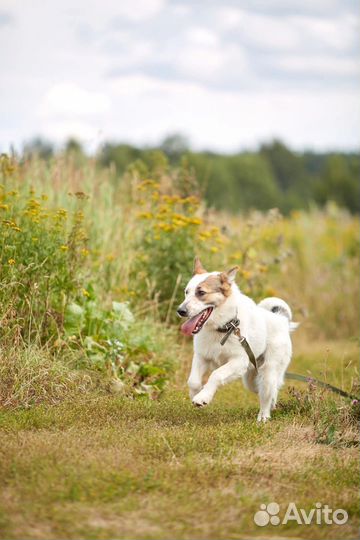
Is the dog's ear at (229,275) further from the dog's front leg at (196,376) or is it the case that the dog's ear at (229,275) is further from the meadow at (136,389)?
the meadow at (136,389)

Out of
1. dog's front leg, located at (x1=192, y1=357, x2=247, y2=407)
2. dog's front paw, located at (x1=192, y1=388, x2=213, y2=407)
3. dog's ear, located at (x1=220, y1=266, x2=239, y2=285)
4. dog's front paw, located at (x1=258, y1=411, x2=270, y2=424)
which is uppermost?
dog's ear, located at (x1=220, y1=266, x2=239, y2=285)

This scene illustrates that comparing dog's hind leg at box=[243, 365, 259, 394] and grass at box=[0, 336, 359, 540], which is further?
dog's hind leg at box=[243, 365, 259, 394]

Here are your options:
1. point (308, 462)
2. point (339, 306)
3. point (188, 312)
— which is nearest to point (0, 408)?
point (188, 312)

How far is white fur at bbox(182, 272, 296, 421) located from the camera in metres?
6.21

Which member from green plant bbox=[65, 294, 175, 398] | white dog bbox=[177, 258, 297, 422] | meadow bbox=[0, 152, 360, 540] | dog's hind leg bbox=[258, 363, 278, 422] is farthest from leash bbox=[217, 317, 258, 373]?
green plant bbox=[65, 294, 175, 398]

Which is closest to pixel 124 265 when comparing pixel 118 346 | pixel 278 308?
pixel 118 346

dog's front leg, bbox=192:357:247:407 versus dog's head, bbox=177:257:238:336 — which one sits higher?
dog's head, bbox=177:257:238:336

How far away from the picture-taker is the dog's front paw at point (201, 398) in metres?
5.83

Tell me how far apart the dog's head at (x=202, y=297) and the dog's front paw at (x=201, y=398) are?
0.49 meters

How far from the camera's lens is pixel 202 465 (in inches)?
195

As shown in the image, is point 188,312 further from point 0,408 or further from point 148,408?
point 0,408

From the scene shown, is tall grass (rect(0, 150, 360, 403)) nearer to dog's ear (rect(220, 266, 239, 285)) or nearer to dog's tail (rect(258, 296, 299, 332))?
dog's tail (rect(258, 296, 299, 332))

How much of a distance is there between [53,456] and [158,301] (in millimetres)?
4854

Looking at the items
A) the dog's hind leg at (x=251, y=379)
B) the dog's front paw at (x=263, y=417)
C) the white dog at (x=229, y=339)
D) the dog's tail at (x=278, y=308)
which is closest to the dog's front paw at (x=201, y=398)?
the white dog at (x=229, y=339)
